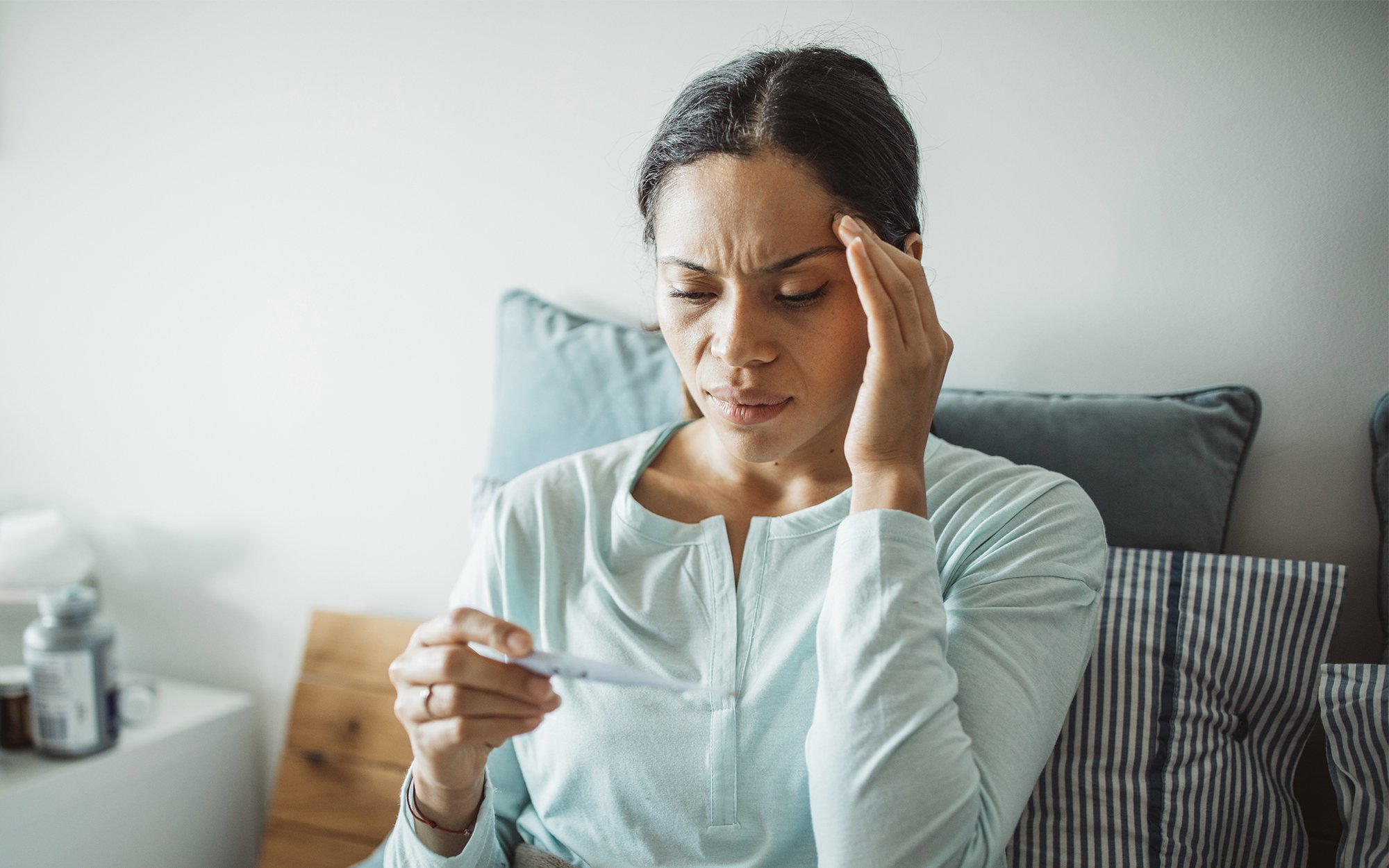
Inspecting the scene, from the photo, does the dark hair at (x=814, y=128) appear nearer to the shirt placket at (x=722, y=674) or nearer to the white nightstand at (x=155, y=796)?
the shirt placket at (x=722, y=674)

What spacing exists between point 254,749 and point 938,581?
1.53 m

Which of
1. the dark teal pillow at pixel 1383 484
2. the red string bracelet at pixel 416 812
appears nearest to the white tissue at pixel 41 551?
the red string bracelet at pixel 416 812

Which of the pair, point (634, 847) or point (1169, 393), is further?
point (1169, 393)

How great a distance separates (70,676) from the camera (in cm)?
140

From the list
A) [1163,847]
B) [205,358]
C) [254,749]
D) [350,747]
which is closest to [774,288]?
[1163,847]

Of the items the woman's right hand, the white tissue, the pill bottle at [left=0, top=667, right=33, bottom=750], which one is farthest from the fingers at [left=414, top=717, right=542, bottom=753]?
the white tissue

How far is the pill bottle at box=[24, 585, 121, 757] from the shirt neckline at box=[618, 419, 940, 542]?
0.91 meters

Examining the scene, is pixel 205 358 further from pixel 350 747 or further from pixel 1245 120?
pixel 1245 120

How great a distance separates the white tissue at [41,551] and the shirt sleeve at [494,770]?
1.16m

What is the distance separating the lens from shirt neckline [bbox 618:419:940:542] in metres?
0.97

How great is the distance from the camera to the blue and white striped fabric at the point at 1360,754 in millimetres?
917

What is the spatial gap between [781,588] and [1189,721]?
17.4 inches

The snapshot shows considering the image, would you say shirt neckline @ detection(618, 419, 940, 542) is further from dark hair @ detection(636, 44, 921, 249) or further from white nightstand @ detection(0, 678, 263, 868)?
white nightstand @ detection(0, 678, 263, 868)

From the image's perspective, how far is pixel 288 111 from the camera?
1685mm
